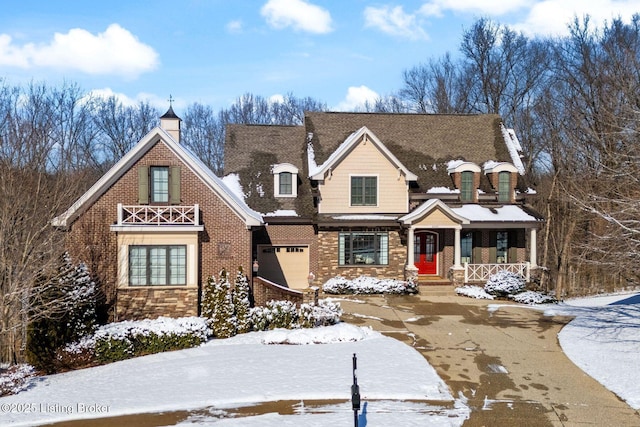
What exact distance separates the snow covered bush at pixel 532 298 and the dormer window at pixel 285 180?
1165 cm

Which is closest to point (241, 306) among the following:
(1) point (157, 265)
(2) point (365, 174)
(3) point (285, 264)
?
→ (1) point (157, 265)

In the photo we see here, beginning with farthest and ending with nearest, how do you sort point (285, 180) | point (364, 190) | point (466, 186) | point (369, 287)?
1. point (466, 186)
2. point (285, 180)
3. point (364, 190)
4. point (369, 287)

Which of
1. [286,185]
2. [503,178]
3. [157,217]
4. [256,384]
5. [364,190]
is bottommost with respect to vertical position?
[256,384]

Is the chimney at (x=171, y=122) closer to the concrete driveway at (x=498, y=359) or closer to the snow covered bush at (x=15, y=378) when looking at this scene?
the concrete driveway at (x=498, y=359)

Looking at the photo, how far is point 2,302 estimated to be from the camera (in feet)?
42.8

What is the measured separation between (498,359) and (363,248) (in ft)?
37.6

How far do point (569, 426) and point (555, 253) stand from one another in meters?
24.0

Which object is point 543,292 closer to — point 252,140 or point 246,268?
point 246,268

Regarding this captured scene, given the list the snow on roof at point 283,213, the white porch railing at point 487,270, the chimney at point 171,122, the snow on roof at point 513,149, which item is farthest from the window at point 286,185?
the snow on roof at point 513,149

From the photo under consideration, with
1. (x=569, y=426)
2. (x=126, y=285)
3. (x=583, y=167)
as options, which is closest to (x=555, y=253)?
(x=583, y=167)

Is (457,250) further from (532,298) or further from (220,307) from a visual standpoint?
(220,307)

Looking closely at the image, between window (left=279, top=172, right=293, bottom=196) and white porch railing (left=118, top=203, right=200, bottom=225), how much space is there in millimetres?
8280

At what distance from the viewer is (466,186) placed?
25531mm

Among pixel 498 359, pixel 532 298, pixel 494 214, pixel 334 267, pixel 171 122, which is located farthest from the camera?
pixel 494 214
